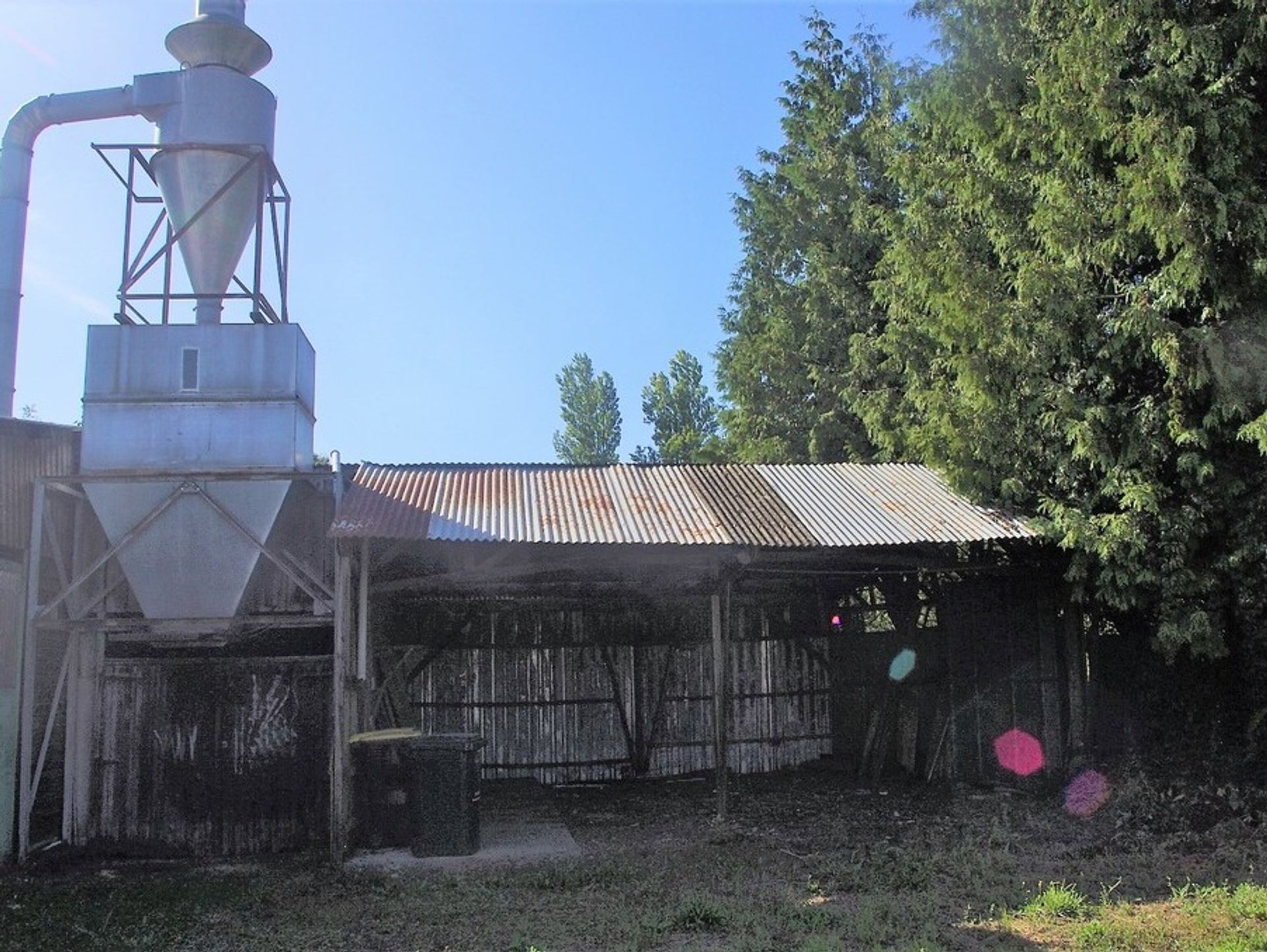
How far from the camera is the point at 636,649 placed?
607 inches

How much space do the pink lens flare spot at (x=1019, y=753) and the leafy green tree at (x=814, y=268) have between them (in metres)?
7.27

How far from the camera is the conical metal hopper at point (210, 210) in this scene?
971cm

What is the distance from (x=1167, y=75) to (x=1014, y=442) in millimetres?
3810

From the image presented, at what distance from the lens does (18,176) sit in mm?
11266

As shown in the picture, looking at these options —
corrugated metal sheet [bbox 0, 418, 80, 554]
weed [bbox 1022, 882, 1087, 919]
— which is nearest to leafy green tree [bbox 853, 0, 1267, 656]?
weed [bbox 1022, 882, 1087, 919]

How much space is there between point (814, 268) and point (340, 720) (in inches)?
533

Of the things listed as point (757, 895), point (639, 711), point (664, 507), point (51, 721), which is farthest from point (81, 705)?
point (639, 711)

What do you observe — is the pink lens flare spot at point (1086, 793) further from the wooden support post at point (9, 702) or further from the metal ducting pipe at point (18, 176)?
the metal ducting pipe at point (18, 176)

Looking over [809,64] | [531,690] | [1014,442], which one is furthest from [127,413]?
[809,64]

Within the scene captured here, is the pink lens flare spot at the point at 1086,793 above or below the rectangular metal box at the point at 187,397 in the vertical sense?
below

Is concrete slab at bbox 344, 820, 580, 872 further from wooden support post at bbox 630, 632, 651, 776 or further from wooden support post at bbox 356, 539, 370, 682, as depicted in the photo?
wooden support post at bbox 630, 632, 651, 776

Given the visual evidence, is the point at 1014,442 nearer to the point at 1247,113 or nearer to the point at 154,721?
the point at 1247,113

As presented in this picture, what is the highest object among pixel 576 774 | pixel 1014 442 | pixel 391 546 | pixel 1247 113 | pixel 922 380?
pixel 1247 113

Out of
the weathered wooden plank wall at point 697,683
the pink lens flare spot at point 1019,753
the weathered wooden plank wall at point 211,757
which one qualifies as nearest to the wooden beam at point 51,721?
the weathered wooden plank wall at point 211,757
